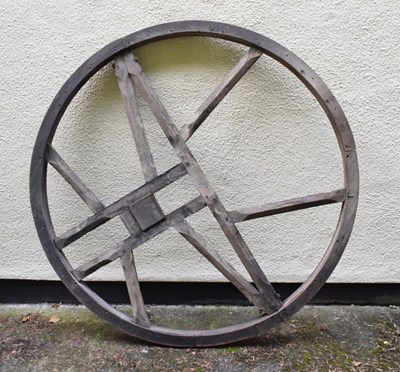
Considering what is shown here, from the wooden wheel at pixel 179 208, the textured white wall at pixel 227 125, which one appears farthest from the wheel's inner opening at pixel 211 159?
the wooden wheel at pixel 179 208

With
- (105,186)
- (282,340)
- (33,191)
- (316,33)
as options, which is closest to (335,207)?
(282,340)

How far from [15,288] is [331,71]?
222 cm

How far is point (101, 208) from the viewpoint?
2172mm

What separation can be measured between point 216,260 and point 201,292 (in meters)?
0.56

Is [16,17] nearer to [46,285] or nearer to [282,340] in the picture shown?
[46,285]

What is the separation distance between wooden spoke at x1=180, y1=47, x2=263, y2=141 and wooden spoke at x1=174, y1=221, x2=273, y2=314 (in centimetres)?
45

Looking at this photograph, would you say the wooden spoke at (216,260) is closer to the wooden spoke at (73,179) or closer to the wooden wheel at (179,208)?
the wooden wheel at (179,208)

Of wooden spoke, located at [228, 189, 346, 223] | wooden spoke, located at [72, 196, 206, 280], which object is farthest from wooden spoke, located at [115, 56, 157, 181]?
wooden spoke, located at [228, 189, 346, 223]

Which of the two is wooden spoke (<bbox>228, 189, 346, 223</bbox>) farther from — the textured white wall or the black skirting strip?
the black skirting strip

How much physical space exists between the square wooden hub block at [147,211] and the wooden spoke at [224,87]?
14.0 inches

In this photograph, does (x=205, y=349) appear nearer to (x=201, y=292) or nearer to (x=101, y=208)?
(x=201, y=292)

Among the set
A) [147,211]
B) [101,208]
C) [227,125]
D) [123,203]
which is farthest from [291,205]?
[101,208]

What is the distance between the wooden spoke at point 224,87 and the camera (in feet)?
6.87

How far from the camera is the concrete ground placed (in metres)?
2.18
